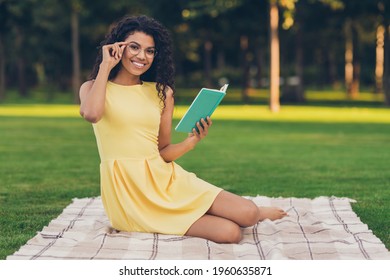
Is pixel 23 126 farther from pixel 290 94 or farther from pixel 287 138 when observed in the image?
pixel 290 94

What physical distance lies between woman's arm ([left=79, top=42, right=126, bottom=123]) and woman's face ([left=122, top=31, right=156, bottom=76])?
0.11 metres

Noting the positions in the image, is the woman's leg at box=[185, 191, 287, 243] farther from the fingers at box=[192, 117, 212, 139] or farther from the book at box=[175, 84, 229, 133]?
the book at box=[175, 84, 229, 133]

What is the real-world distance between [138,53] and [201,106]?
2.32 feet

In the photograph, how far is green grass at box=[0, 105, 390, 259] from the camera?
9.91 meters

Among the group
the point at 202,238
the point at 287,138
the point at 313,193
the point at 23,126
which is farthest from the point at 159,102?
the point at 23,126

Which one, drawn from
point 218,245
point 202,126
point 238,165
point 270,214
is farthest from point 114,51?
point 238,165

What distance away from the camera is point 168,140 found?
26.8 ft

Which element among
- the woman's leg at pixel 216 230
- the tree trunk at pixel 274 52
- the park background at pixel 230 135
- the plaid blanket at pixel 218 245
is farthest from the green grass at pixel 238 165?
the tree trunk at pixel 274 52

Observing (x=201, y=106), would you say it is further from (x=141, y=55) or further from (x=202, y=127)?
(x=141, y=55)

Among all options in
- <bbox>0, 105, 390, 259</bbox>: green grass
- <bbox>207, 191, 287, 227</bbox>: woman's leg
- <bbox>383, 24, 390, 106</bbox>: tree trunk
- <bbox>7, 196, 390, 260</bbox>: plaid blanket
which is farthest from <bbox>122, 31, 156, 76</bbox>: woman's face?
<bbox>383, 24, 390, 106</bbox>: tree trunk

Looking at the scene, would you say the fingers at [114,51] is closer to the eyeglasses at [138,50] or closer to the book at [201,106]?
the eyeglasses at [138,50]

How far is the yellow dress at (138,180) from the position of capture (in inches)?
303

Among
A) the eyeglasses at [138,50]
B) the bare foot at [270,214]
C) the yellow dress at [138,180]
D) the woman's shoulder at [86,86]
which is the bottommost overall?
the bare foot at [270,214]

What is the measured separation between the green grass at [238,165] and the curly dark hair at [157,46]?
5.50ft
